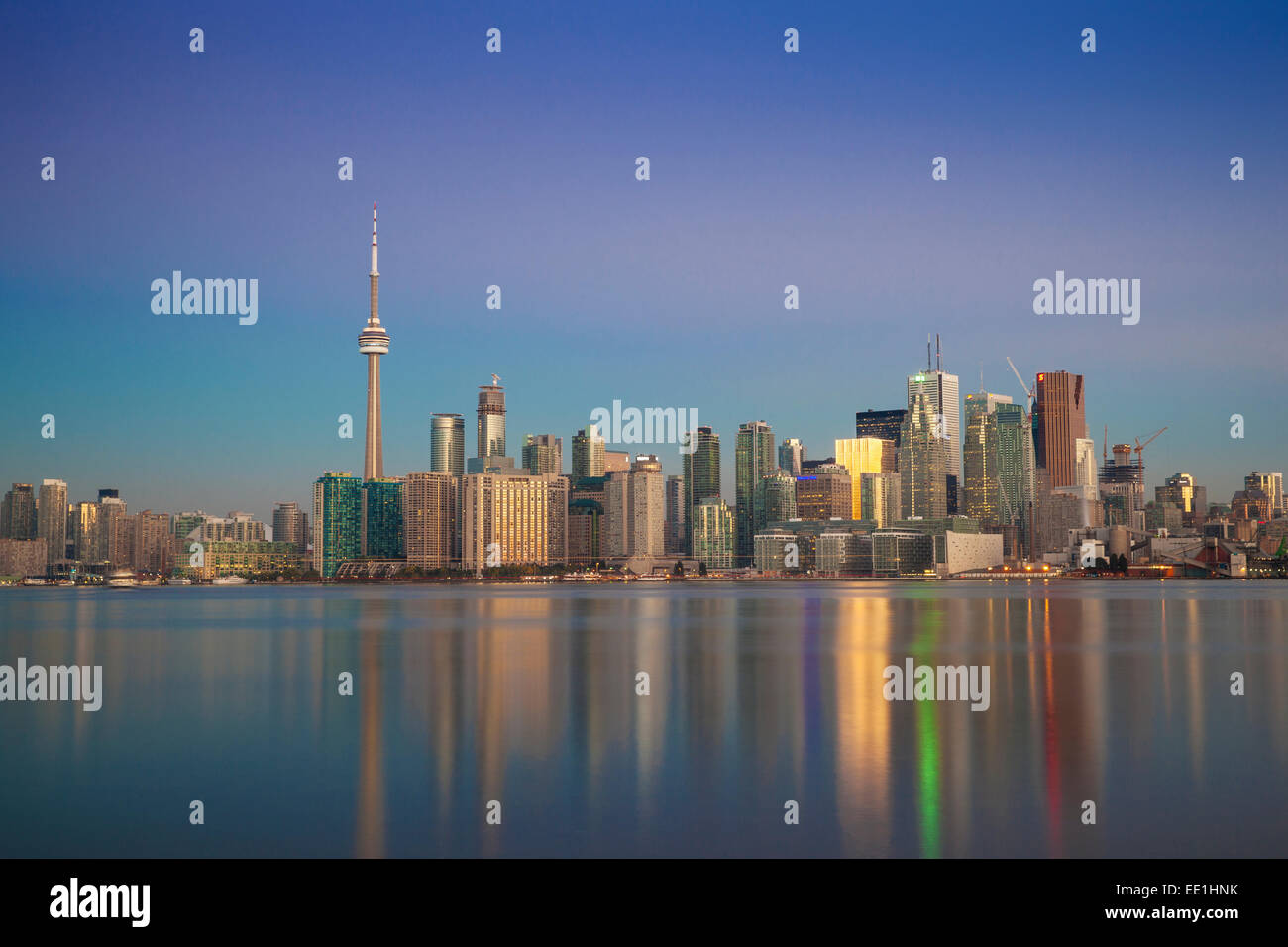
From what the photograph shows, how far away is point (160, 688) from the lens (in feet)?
149

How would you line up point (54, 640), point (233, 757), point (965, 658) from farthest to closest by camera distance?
1. point (54, 640)
2. point (965, 658)
3. point (233, 757)

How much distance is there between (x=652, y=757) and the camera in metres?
28.6

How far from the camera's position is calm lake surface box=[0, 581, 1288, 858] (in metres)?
21.0

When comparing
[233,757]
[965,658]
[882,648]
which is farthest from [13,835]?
[882,648]

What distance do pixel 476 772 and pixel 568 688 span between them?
1672 cm

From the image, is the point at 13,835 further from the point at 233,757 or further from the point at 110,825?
the point at 233,757

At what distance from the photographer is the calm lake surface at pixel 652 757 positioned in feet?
68.9
